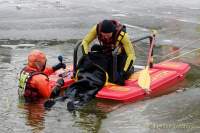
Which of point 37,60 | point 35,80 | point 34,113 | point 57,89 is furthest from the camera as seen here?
point 57,89

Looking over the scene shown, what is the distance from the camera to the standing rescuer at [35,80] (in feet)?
28.2

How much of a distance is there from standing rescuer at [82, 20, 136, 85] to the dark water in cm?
86

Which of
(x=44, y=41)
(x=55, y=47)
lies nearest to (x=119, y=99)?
(x=55, y=47)

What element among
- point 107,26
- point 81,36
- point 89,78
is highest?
point 107,26

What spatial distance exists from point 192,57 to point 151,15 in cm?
759

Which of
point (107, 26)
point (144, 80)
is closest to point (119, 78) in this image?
point (144, 80)

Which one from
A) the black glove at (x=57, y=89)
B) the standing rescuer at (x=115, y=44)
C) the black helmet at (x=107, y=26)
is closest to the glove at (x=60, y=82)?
the black glove at (x=57, y=89)

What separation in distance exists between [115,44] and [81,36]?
580 cm

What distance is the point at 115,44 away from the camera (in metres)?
9.59

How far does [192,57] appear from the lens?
1252 centimetres

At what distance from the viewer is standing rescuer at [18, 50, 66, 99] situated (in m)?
8.59

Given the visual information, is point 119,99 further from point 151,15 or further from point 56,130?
point 151,15

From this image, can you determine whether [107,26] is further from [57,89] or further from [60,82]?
[57,89]

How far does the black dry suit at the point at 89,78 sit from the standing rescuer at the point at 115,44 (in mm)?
134
